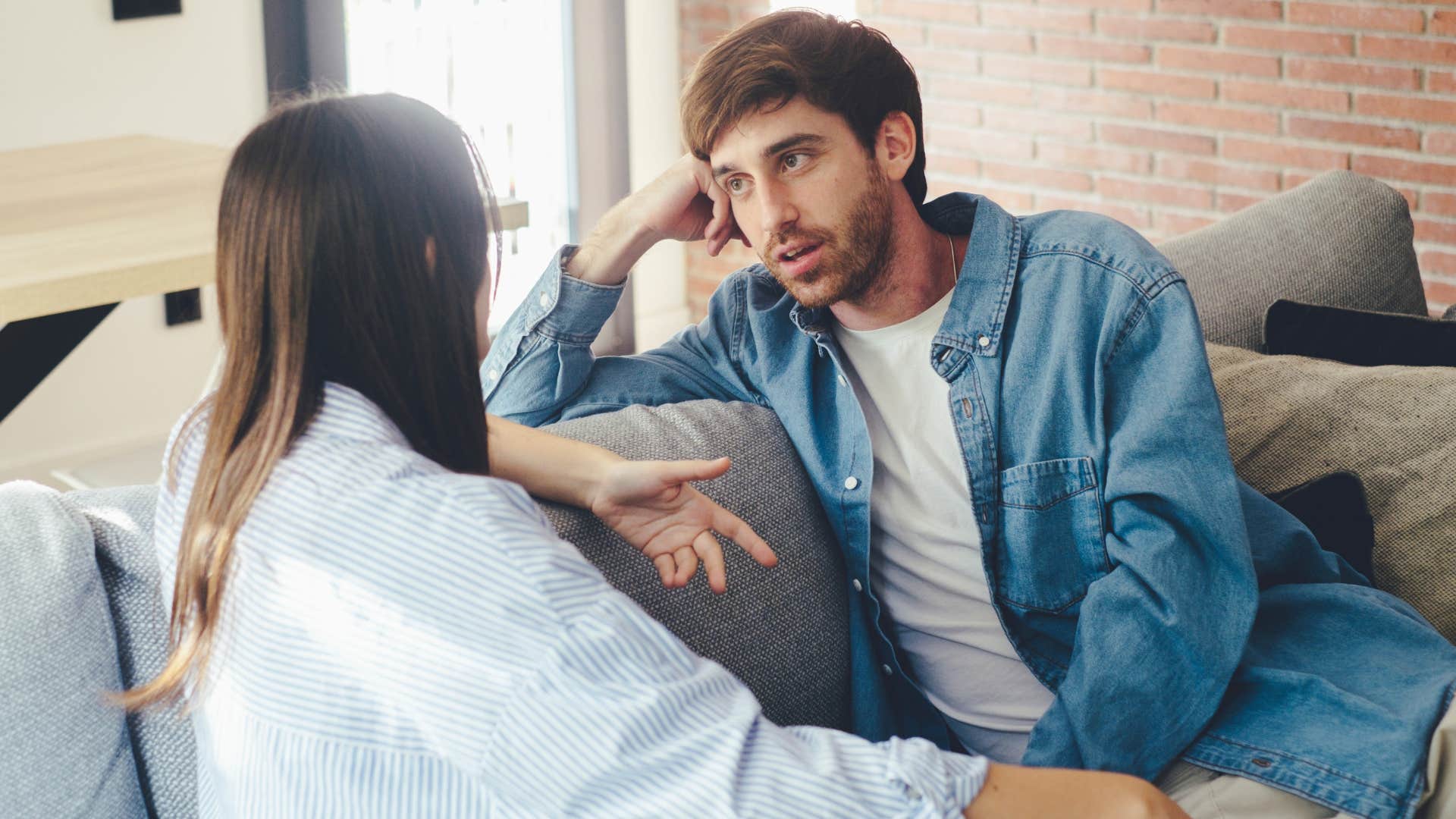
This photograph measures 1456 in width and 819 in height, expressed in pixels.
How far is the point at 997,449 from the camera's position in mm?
1520

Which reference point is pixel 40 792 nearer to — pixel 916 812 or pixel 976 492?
pixel 916 812

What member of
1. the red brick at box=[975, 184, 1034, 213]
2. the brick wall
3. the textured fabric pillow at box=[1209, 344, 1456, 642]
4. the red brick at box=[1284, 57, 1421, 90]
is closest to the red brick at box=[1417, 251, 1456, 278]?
the brick wall

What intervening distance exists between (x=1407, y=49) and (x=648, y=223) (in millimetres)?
2490

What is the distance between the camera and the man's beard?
1.61m

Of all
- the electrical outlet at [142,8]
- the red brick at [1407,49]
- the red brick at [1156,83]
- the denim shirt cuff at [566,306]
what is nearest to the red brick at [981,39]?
the red brick at [1156,83]

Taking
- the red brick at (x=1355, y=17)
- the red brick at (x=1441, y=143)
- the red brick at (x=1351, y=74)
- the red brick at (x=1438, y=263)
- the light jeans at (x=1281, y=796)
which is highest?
the red brick at (x=1355, y=17)

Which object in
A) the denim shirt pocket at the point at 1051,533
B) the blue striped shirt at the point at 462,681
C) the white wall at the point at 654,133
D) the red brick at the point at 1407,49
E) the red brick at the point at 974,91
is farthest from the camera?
the white wall at the point at 654,133

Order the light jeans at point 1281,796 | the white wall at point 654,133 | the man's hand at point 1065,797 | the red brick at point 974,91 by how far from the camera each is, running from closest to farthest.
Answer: the man's hand at point 1065,797
the light jeans at point 1281,796
the red brick at point 974,91
the white wall at point 654,133

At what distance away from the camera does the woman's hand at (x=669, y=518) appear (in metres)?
1.24

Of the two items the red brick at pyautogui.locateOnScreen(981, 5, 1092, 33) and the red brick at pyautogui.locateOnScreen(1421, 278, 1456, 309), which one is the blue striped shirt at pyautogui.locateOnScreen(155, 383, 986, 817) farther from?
the red brick at pyautogui.locateOnScreen(981, 5, 1092, 33)

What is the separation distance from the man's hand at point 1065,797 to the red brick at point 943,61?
3.37 m

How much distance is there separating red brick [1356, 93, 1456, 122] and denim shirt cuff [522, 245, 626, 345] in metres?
2.53

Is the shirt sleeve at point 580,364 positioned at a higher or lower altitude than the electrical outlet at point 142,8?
lower

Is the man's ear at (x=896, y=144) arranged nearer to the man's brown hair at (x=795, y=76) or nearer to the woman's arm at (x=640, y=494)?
the man's brown hair at (x=795, y=76)
